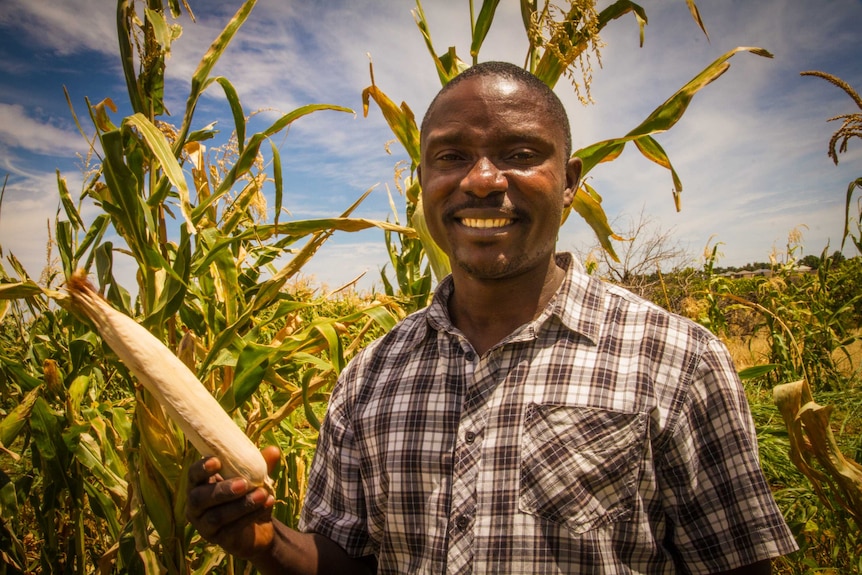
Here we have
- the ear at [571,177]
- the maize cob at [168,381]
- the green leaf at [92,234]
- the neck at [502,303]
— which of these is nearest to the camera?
the maize cob at [168,381]

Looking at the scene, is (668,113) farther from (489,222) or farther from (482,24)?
(489,222)

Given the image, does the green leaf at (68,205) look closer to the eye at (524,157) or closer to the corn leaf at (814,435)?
the eye at (524,157)

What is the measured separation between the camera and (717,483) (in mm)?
1012

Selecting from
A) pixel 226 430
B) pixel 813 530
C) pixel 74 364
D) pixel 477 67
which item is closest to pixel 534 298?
pixel 477 67

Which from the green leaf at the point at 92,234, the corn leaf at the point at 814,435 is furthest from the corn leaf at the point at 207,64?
the corn leaf at the point at 814,435

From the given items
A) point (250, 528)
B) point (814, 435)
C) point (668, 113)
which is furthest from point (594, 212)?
point (250, 528)

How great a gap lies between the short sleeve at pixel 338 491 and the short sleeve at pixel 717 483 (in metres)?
0.72

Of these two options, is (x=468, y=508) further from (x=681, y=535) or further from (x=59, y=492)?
(x=59, y=492)

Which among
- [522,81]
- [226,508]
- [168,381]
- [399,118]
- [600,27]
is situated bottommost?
[226,508]

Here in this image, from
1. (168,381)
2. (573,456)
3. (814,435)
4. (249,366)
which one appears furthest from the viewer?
(249,366)

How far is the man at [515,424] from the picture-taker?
40.4 inches

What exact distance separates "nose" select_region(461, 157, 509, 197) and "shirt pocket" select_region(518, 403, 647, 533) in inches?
21.4

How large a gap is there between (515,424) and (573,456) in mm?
133

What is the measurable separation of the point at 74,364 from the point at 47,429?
24 cm
